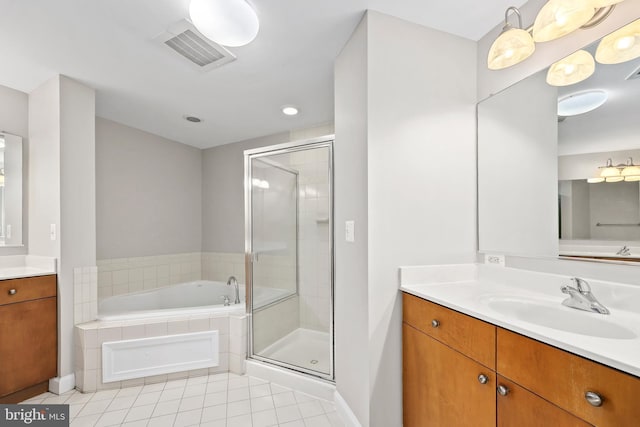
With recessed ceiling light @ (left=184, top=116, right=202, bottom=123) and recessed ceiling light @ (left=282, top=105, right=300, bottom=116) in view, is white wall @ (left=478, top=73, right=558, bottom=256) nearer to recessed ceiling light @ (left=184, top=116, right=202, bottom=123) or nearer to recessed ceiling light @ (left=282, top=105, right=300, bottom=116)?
recessed ceiling light @ (left=282, top=105, right=300, bottom=116)

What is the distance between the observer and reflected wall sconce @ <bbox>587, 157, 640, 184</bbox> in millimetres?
1070

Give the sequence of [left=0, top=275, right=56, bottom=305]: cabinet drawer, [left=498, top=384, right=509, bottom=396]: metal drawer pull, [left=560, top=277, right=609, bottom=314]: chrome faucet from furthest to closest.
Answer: [left=0, top=275, right=56, bottom=305]: cabinet drawer < [left=560, top=277, right=609, bottom=314]: chrome faucet < [left=498, top=384, right=509, bottom=396]: metal drawer pull

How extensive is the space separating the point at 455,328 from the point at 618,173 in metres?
0.91

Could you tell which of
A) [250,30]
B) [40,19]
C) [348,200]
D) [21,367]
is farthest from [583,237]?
[21,367]

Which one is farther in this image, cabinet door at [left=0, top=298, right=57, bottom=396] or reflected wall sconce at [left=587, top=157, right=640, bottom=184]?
cabinet door at [left=0, top=298, right=57, bottom=396]

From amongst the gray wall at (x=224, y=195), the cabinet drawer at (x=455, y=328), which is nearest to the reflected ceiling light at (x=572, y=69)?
the cabinet drawer at (x=455, y=328)

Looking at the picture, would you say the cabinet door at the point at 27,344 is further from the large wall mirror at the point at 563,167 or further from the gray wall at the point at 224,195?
the large wall mirror at the point at 563,167

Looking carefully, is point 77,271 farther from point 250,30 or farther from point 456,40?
point 456,40

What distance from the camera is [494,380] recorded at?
95 centimetres

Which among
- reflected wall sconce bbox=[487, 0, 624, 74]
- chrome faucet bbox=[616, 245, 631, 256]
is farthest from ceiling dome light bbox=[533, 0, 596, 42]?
chrome faucet bbox=[616, 245, 631, 256]

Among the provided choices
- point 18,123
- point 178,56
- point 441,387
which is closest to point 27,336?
point 18,123

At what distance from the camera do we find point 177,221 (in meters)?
3.55

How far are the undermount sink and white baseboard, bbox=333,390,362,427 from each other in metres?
1.01

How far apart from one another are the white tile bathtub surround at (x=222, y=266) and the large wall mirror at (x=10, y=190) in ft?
6.06
